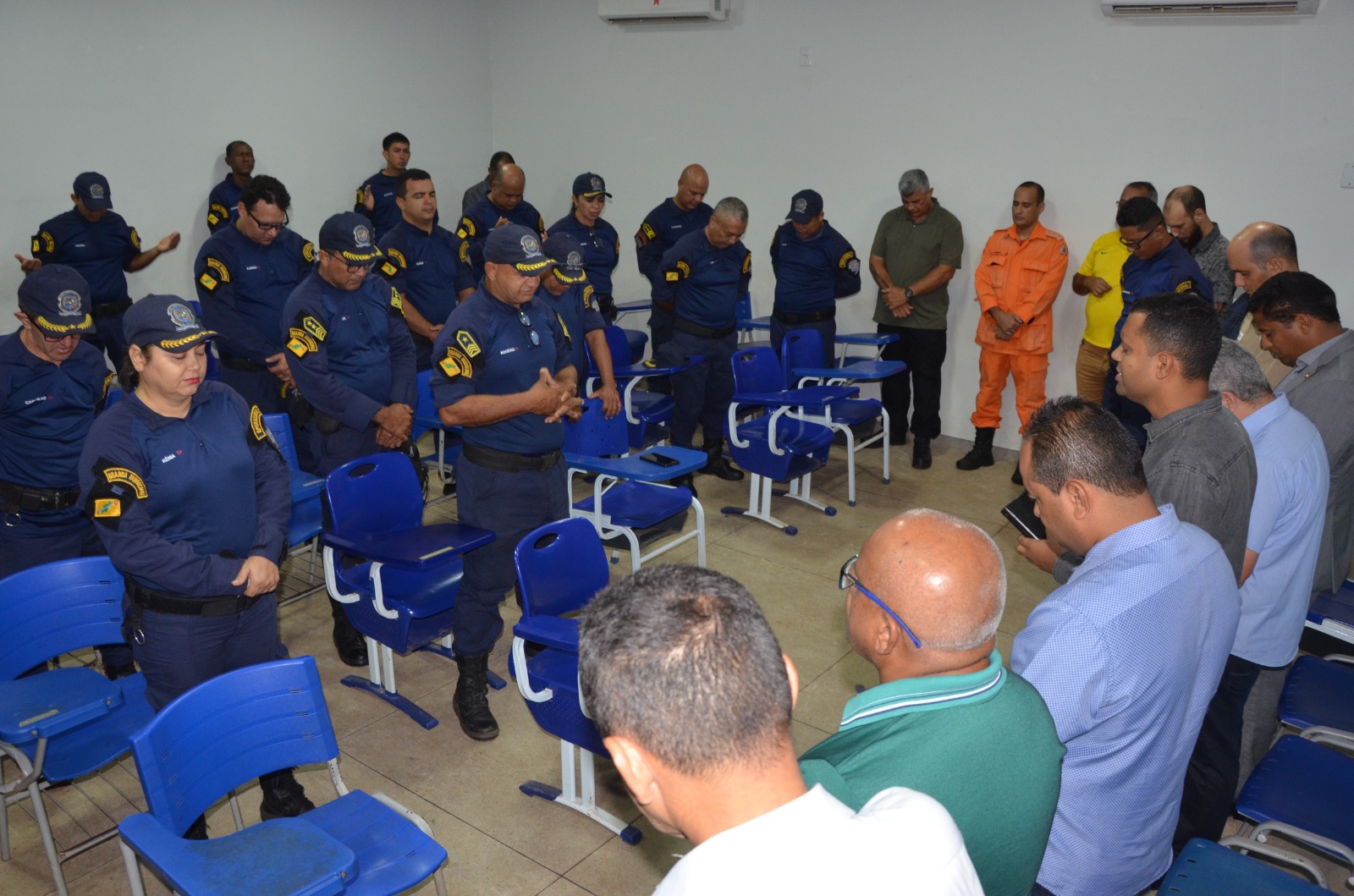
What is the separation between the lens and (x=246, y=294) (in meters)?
5.08

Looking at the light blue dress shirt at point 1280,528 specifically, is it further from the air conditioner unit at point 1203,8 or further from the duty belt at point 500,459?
the air conditioner unit at point 1203,8

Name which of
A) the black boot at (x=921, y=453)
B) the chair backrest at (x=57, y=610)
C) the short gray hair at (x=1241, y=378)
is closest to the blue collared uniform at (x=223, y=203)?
the chair backrest at (x=57, y=610)

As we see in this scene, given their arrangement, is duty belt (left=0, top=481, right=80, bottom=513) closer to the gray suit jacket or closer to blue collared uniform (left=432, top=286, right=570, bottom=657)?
blue collared uniform (left=432, top=286, right=570, bottom=657)

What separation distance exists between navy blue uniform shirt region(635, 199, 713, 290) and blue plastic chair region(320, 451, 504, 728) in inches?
145

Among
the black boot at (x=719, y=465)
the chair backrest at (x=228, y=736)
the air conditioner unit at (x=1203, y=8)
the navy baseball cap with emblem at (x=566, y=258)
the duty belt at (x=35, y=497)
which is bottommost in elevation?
the black boot at (x=719, y=465)

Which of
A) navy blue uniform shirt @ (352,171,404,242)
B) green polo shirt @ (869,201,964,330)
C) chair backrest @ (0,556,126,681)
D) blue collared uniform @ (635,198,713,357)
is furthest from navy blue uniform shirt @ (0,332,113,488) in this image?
green polo shirt @ (869,201,964,330)

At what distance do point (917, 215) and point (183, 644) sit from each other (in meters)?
5.31

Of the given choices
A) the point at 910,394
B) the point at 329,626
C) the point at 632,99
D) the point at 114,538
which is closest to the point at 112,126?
the point at 632,99

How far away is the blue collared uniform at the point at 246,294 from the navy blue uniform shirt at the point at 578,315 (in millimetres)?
1441

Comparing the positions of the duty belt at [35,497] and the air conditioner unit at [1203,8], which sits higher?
the air conditioner unit at [1203,8]

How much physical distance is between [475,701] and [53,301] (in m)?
2.06

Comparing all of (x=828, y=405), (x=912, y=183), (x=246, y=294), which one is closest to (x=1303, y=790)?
(x=828, y=405)

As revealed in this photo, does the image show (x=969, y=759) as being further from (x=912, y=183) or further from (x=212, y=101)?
(x=212, y=101)

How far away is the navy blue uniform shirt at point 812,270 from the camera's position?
21.3 feet
